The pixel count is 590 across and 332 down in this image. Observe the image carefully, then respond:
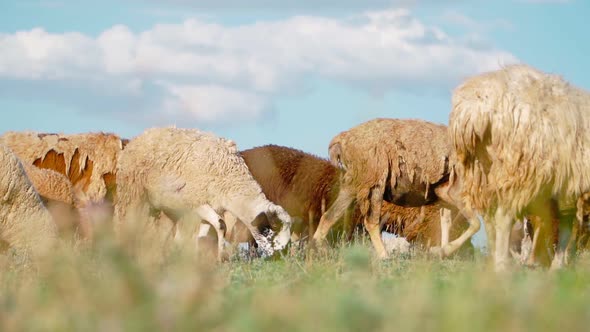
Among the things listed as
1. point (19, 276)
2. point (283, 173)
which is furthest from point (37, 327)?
point (283, 173)

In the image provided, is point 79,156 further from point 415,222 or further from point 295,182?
point 415,222

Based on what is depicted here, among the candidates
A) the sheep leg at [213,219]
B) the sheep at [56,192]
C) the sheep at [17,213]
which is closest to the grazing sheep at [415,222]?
the sheep leg at [213,219]

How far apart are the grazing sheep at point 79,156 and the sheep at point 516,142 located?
30.7ft

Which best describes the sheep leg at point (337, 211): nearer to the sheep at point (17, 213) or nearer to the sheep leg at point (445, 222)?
the sheep leg at point (445, 222)

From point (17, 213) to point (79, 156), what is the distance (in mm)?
4154

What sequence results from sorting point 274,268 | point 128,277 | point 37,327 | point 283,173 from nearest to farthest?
point 128,277, point 37,327, point 274,268, point 283,173

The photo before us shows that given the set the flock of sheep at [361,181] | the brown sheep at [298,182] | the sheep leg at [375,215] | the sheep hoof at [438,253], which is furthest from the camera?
the brown sheep at [298,182]

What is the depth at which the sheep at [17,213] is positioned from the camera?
13.6m

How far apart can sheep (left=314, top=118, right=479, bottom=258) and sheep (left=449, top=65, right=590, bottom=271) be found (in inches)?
185

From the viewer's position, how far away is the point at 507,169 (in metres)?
9.24

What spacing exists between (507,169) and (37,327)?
6.42 metres

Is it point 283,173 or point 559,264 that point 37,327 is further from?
point 283,173

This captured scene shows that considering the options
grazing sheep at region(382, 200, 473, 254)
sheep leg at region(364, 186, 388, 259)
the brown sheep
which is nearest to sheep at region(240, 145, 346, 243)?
the brown sheep

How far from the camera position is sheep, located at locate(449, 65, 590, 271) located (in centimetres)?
910
